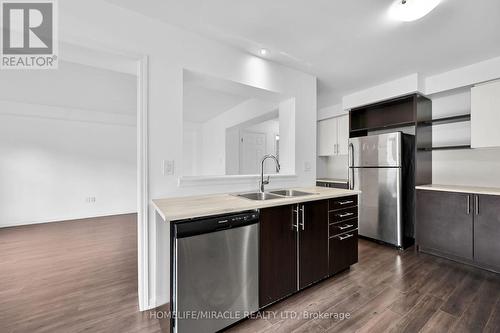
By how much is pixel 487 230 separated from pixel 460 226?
0.22 meters

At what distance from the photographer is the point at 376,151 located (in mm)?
3090

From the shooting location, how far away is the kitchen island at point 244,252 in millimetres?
1312

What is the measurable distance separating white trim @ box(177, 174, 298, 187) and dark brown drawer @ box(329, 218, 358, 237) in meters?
0.81

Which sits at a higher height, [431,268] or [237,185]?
[237,185]

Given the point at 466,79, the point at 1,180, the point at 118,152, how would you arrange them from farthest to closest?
the point at 118,152 → the point at 1,180 → the point at 466,79

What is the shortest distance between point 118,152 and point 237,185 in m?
4.37

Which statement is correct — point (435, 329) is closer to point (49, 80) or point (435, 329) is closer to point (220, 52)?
point (220, 52)

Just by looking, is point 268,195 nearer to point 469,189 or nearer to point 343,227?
point 343,227

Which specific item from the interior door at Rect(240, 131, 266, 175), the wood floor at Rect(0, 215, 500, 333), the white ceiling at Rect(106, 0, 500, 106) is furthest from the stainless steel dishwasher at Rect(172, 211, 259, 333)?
the interior door at Rect(240, 131, 266, 175)

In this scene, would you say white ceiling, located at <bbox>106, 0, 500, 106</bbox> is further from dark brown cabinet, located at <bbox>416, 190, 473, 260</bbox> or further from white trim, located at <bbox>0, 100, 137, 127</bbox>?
white trim, located at <bbox>0, 100, 137, 127</bbox>

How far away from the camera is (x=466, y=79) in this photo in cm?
262

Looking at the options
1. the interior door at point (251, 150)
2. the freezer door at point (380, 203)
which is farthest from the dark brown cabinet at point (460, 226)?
the interior door at point (251, 150)

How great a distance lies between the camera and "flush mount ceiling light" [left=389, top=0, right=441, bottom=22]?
1.50 m

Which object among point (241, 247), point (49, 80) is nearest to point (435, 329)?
point (241, 247)
